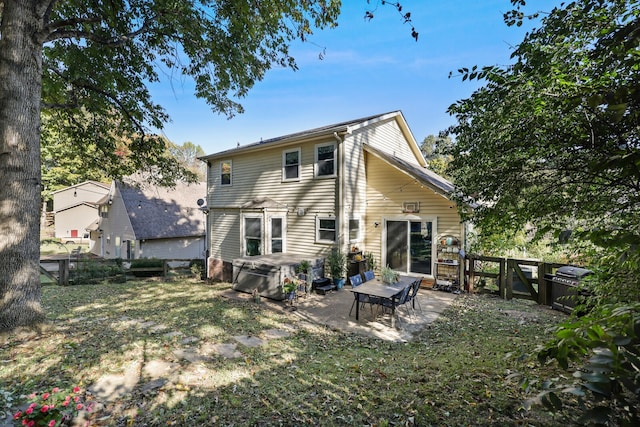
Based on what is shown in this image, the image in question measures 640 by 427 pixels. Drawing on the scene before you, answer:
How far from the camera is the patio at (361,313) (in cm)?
666

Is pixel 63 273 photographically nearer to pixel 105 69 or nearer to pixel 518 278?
pixel 105 69

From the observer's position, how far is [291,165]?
12.8 meters

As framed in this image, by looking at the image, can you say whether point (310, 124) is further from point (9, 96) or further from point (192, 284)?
point (9, 96)

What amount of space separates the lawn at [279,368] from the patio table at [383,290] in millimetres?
949

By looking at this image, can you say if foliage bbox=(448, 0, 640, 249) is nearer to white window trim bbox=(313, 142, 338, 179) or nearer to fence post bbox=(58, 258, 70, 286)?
white window trim bbox=(313, 142, 338, 179)

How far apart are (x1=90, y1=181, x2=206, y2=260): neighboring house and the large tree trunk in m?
15.3

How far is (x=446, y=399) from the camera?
3.49 m

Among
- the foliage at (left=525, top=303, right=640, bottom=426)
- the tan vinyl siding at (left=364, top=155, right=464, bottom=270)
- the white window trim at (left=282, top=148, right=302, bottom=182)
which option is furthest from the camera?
the white window trim at (left=282, top=148, right=302, bottom=182)

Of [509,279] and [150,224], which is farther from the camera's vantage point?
[150,224]

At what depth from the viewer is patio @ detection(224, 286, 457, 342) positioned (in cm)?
666

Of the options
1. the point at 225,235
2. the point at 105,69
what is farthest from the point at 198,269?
the point at 105,69

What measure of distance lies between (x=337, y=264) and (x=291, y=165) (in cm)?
488

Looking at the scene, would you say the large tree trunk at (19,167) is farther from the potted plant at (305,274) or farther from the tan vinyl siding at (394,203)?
the tan vinyl siding at (394,203)

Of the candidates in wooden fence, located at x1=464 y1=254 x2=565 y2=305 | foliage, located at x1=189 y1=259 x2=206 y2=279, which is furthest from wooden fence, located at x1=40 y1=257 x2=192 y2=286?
wooden fence, located at x1=464 y1=254 x2=565 y2=305
